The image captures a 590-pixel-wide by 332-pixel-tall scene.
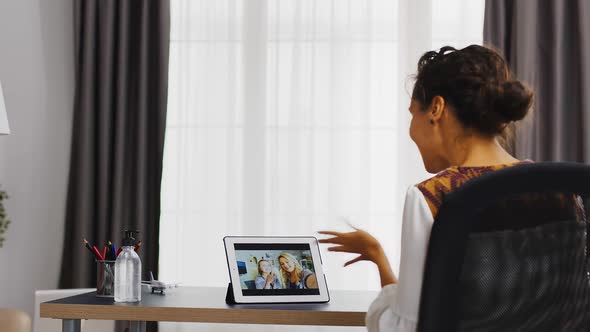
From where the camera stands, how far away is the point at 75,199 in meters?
3.32

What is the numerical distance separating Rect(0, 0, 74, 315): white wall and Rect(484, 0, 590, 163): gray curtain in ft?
6.71

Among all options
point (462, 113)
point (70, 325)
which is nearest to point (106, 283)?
point (70, 325)

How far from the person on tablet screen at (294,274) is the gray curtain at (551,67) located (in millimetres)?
1848

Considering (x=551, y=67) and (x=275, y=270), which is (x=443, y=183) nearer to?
(x=275, y=270)

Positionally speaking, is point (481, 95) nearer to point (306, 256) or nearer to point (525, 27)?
point (306, 256)

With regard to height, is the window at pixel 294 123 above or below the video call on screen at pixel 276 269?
above

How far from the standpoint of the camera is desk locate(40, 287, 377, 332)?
57.4 inches

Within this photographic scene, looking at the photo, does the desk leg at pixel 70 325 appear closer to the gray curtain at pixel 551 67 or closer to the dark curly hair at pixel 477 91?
the dark curly hair at pixel 477 91

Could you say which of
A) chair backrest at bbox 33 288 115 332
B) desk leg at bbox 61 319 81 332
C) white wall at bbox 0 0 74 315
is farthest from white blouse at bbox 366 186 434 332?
white wall at bbox 0 0 74 315

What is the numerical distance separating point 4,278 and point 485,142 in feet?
9.12

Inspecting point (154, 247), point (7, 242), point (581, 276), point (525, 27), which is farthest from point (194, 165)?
point (581, 276)

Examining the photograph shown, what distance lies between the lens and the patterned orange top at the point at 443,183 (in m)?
0.99

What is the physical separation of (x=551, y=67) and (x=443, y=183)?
2.43 m

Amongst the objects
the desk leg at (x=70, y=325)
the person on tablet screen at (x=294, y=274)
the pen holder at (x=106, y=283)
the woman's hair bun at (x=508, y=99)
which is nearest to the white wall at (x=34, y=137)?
the pen holder at (x=106, y=283)
